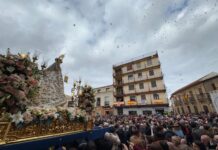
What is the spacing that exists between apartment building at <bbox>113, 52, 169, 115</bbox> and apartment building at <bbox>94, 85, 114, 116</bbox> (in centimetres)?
217

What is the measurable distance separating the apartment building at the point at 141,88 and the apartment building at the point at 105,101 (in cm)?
217

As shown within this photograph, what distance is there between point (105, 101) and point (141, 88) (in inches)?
469

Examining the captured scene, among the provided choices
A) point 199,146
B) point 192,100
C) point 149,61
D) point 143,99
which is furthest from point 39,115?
point 192,100

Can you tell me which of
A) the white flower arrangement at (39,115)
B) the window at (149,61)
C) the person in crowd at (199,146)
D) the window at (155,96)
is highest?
the window at (149,61)

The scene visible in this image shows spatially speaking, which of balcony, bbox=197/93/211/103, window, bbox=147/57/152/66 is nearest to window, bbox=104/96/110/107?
window, bbox=147/57/152/66

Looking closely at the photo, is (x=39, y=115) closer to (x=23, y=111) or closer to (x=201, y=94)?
(x=23, y=111)

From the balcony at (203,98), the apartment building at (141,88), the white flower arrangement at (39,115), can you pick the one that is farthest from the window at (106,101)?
the white flower arrangement at (39,115)

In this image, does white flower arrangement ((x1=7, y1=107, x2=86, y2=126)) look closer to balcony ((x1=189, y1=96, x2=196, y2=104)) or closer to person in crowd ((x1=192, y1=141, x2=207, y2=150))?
person in crowd ((x1=192, y1=141, x2=207, y2=150))

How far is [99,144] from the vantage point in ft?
15.2

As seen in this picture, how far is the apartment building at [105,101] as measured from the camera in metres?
39.6

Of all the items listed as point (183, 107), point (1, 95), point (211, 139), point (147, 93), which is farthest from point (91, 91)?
point (183, 107)

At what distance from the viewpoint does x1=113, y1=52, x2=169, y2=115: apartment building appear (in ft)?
108

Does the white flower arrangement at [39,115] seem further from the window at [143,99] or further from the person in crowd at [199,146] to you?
the window at [143,99]

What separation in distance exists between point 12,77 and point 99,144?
11.0ft
